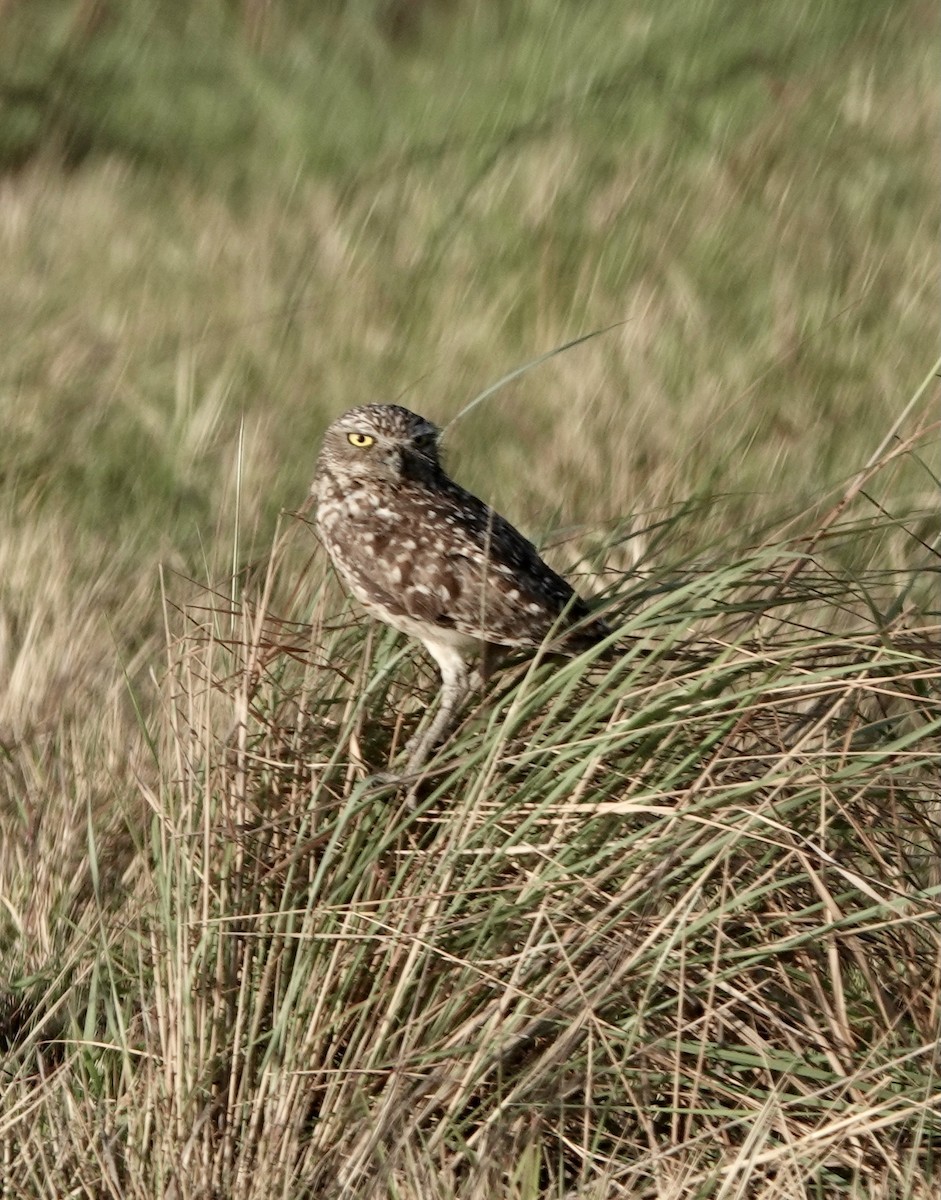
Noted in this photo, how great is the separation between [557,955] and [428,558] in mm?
1054

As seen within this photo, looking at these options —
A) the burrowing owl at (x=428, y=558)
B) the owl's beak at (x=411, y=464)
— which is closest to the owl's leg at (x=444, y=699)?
the burrowing owl at (x=428, y=558)

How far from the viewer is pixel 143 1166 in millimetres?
3627

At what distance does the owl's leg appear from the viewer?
3.93 meters

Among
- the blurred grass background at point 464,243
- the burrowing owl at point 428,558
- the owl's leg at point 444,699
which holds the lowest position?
the blurred grass background at point 464,243

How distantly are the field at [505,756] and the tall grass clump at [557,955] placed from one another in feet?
0.05

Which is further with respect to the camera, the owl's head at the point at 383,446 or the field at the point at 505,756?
the owl's head at the point at 383,446

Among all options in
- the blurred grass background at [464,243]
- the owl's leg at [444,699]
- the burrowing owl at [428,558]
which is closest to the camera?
the owl's leg at [444,699]

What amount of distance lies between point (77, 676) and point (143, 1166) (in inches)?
78.5

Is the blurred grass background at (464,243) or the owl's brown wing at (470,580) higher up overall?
the owl's brown wing at (470,580)

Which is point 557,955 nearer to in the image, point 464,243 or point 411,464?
point 411,464

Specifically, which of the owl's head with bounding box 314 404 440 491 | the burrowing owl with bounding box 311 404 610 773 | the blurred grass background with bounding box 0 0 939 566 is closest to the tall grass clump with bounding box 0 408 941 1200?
the burrowing owl with bounding box 311 404 610 773

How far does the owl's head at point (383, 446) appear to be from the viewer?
4.52m

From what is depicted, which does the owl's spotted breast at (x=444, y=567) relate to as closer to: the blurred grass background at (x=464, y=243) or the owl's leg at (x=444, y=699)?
the owl's leg at (x=444, y=699)

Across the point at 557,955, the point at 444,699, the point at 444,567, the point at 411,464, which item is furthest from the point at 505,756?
the point at 411,464
